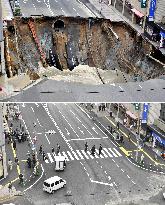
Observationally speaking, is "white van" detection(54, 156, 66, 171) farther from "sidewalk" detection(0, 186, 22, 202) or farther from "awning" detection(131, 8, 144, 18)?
"awning" detection(131, 8, 144, 18)

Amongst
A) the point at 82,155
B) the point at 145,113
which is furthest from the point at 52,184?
the point at 145,113

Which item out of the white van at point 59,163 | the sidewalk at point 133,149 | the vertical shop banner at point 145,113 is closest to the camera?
the white van at point 59,163

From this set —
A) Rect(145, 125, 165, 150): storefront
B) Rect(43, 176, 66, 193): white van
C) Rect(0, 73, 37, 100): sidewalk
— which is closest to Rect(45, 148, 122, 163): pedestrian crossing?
Rect(145, 125, 165, 150): storefront

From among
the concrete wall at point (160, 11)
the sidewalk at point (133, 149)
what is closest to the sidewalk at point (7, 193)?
the sidewalk at point (133, 149)

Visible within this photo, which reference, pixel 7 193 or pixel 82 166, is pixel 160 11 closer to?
pixel 82 166

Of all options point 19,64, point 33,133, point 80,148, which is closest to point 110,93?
point 80,148

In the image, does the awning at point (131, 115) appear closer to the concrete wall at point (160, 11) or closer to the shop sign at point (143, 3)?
the concrete wall at point (160, 11)
